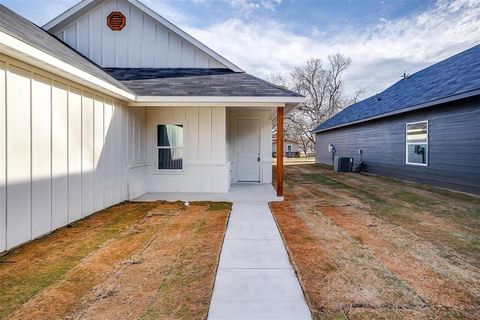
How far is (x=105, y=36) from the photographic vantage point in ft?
29.8

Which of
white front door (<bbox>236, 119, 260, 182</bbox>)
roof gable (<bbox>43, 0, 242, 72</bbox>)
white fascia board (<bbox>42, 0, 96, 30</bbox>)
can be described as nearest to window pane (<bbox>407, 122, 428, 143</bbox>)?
white front door (<bbox>236, 119, 260, 182</bbox>)

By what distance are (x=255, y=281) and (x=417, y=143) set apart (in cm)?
1050

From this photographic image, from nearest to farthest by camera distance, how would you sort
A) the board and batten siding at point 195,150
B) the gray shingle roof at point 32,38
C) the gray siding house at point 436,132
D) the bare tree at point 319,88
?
the gray shingle roof at point 32,38, the board and batten siding at point 195,150, the gray siding house at point 436,132, the bare tree at point 319,88

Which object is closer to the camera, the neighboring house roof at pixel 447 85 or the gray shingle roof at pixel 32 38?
the gray shingle roof at pixel 32 38

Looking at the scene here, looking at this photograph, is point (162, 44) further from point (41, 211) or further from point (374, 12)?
point (374, 12)

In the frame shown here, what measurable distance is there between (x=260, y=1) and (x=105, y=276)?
60.0ft

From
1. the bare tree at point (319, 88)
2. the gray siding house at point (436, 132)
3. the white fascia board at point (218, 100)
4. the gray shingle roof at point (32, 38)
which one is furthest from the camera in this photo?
the bare tree at point (319, 88)

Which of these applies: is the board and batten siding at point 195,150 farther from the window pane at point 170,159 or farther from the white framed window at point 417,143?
the white framed window at point 417,143

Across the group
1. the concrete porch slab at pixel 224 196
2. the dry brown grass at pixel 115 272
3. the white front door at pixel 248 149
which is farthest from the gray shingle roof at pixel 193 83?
the dry brown grass at pixel 115 272

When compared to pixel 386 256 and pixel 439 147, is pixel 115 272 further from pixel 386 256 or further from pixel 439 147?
pixel 439 147

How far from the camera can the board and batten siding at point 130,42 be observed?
900 cm

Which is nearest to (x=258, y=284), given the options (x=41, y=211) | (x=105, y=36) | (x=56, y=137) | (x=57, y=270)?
(x=57, y=270)

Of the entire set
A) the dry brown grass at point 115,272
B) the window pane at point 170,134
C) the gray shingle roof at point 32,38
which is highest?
the gray shingle roof at point 32,38

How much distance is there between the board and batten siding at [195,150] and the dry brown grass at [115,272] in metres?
2.99
